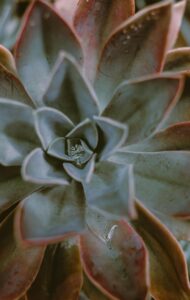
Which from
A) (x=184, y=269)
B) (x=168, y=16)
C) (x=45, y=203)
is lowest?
(x=184, y=269)

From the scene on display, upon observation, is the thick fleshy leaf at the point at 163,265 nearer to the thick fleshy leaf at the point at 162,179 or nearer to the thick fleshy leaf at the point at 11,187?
the thick fleshy leaf at the point at 162,179

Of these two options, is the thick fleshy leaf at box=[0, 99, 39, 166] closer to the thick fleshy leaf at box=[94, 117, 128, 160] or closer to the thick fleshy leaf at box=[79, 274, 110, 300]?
the thick fleshy leaf at box=[94, 117, 128, 160]

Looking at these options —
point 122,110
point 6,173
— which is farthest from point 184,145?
point 6,173

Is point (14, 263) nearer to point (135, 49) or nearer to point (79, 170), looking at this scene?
point (79, 170)

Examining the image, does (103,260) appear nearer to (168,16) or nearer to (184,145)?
(184,145)

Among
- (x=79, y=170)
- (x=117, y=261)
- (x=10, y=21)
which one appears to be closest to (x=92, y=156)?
(x=79, y=170)

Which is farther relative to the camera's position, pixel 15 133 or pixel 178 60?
pixel 178 60

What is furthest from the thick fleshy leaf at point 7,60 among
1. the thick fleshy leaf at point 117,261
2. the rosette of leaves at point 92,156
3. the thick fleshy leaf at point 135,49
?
the thick fleshy leaf at point 117,261
